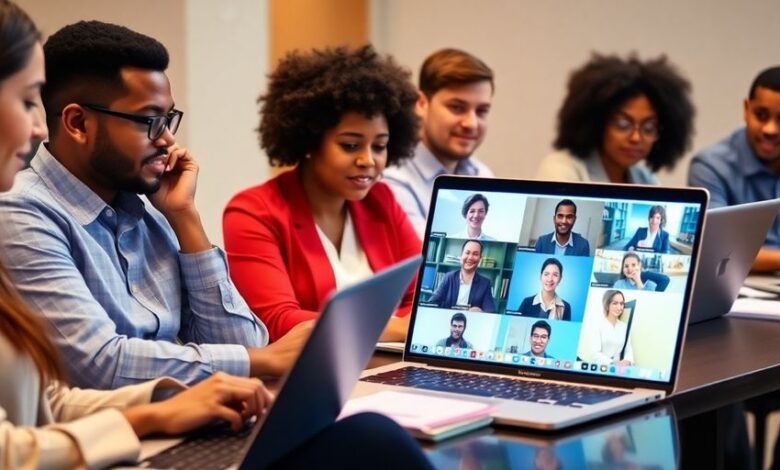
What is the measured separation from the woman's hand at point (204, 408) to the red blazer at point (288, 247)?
775 mm

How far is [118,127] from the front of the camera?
1832 mm

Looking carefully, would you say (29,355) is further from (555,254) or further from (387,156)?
(387,156)

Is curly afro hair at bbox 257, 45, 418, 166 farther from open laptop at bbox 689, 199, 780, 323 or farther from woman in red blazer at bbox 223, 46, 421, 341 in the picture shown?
open laptop at bbox 689, 199, 780, 323

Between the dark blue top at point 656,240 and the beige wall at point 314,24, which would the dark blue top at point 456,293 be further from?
the beige wall at point 314,24

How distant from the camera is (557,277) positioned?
5.93ft

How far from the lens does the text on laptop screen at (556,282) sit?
1747mm

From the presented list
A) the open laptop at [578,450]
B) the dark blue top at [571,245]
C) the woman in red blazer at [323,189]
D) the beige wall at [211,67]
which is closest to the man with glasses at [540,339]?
the dark blue top at [571,245]

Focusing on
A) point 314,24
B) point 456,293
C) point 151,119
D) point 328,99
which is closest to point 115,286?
point 151,119

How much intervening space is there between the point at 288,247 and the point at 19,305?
107 centimetres

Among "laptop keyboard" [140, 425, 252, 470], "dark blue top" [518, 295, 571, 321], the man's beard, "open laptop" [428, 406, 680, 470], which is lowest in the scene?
"laptop keyboard" [140, 425, 252, 470]

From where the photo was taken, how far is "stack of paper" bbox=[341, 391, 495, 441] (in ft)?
4.89

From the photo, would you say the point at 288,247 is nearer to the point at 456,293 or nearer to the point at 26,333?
the point at 456,293

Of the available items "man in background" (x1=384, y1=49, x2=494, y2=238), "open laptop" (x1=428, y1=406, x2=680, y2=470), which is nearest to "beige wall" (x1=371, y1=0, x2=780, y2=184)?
"man in background" (x1=384, y1=49, x2=494, y2=238)

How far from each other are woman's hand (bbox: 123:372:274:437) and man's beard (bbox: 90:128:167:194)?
469 mm
